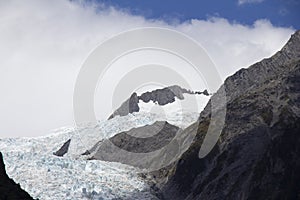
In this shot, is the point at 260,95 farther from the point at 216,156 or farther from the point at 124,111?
the point at 124,111

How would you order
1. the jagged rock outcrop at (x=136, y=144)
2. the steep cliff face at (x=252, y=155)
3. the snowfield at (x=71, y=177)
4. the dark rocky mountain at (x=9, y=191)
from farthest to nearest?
the jagged rock outcrop at (x=136, y=144)
the steep cliff face at (x=252, y=155)
the snowfield at (x=71, y=177)
the dark rocky mountain at (x=9, y=191)

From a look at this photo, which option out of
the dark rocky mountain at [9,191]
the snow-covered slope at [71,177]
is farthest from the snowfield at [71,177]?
the dark rocky mountain at [9,191]

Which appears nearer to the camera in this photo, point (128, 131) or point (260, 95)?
point (260, 95)

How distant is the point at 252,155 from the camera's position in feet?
317

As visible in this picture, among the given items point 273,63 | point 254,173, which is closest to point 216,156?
point 254,173

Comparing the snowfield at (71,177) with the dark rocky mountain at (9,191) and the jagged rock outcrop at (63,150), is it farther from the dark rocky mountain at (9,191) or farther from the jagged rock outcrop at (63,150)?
the dark rocky mountain at (9,191)

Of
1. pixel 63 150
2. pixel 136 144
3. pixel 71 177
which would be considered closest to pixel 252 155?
pixel 71 177

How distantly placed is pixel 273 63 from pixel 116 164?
269 feet

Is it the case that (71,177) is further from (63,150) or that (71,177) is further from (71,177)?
(63,150)

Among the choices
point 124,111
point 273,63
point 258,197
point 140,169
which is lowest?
point 258,197

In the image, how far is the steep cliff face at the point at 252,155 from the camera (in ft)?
299

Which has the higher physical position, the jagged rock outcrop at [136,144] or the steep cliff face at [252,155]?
the jagged rock outcrop at [136,144]

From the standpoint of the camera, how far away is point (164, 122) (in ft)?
459

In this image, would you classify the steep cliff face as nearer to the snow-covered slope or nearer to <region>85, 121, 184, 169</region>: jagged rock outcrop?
the snow-covered slope
